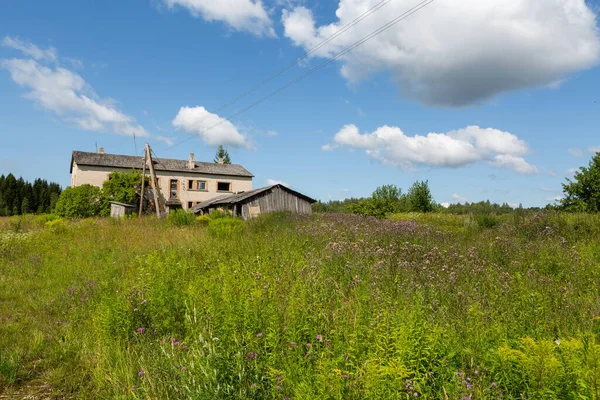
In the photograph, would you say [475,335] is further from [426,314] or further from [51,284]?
[51,284]

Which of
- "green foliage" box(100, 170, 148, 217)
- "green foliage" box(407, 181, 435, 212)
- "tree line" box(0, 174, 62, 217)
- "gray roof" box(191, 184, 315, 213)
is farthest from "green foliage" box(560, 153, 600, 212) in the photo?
"tree line" box(0, 174, 62, 217)

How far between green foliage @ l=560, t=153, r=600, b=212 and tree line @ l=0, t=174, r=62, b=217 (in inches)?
2743

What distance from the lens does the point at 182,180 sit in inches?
1729

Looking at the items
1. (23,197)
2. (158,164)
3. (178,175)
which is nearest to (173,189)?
(178,175)

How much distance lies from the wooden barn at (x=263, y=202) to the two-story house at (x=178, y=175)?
6.65 m

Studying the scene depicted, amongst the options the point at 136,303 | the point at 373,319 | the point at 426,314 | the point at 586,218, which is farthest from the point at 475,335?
the point at 586,218

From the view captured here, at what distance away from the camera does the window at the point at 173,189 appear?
4322 cm

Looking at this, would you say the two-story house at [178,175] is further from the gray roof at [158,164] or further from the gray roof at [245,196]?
the gray roof at [245,196]

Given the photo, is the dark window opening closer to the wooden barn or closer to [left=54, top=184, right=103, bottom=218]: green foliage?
the wooden barn

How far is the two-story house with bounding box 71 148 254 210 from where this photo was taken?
3916cm

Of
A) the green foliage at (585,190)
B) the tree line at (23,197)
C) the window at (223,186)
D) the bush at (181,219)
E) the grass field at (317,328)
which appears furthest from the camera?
the tree line at (23,197)

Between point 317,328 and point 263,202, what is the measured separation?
31341mm

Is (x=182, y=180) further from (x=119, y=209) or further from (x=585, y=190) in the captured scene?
(x=585, y=190)

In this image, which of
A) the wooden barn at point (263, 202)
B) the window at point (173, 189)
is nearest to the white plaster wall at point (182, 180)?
the window at point (173, 189)
